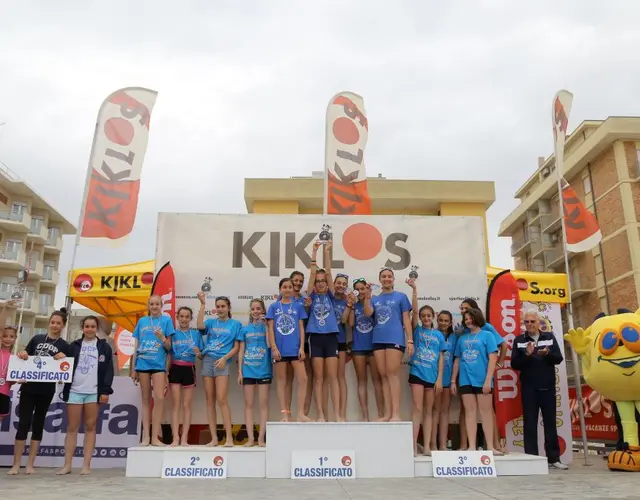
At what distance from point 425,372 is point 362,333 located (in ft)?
2.60

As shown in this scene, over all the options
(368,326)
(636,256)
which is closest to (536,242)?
(636,256)

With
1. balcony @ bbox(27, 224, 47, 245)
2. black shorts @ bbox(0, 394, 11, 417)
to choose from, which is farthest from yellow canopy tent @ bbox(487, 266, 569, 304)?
balcony @ bbox(27, 224, 47, 245)

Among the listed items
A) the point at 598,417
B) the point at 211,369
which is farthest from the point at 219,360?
the point at 598,417

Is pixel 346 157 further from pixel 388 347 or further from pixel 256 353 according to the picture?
pixel 256 353

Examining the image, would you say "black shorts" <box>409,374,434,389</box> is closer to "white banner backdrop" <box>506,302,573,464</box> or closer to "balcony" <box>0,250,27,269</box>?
"white banner backdrop" <box>506,302,573,464</box>

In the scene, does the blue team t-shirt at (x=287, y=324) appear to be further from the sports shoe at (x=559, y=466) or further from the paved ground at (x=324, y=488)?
the sports shoe at (x=559, y=466)

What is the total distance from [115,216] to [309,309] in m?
3.16

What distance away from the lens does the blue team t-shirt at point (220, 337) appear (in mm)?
5832

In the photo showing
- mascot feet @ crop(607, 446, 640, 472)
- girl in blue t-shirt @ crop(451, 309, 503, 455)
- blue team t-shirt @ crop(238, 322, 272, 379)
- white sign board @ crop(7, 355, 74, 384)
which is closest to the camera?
mascot feet @ crop(607, 446, 640, 472)

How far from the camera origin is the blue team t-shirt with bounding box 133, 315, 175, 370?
18.6 feet

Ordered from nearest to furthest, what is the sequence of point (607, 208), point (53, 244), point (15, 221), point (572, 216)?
1. point (572, 216)
2. point (607, 208)
3. point (15, 221)
4. point (53, 244)

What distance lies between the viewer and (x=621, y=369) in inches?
218

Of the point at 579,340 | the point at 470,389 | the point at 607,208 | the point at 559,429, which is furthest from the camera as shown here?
the point at 607,208

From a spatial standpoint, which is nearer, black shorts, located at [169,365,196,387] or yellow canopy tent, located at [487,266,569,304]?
black shorts, located at [169,365,196,387]
